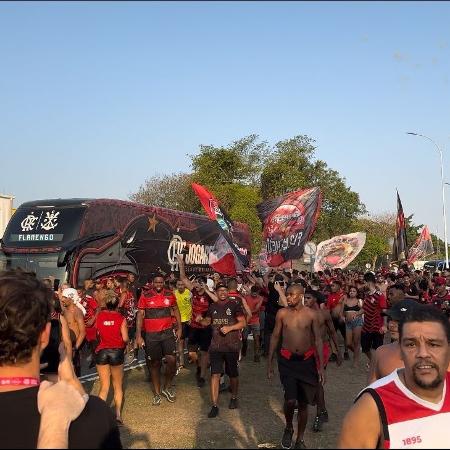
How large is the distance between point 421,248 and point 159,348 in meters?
22.3

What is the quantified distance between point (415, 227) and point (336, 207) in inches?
1498

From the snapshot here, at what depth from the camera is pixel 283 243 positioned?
40.8 feet

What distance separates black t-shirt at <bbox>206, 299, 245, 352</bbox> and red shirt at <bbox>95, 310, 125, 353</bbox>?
1.54 m

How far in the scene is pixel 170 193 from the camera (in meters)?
52.9

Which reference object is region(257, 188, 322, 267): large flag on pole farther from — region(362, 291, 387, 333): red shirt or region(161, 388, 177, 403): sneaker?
region(161, 388, 177, 403): sneaker

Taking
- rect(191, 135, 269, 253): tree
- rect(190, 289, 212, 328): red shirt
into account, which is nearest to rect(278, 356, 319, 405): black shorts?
rect(190, 289, 212, 328): red shirt

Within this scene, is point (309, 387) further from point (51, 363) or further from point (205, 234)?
point (205, 234)

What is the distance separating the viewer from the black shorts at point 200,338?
11.1 metres

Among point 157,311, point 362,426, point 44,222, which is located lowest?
point 157,311

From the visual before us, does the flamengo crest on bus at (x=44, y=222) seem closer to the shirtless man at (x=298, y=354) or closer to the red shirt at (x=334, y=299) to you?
the red shirt at (x=334, y=299)

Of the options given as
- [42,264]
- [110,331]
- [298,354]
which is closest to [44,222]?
[42,264]

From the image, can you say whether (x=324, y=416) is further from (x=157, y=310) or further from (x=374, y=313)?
(x=374, y=313)

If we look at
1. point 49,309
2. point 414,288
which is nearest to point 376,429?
point 49,309

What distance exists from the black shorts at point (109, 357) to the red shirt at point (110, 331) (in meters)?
0.04
